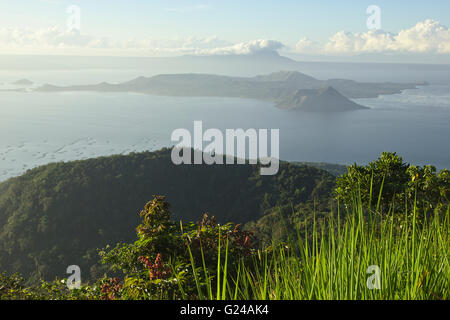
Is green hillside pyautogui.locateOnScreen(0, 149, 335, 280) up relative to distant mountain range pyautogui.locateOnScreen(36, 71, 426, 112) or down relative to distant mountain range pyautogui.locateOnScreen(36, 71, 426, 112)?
down

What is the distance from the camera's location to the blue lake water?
3381 inches

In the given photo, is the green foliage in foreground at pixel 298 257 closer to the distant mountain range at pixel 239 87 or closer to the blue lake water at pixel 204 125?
the blue lake water at pixel 204 125

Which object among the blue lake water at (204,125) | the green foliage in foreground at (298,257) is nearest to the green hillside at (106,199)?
the green foliage in foreground at (298,257)

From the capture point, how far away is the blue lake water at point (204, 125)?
8588cm

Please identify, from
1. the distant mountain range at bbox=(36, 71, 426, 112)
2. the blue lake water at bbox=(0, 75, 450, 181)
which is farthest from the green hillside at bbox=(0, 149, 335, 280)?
the distant mountain range at bbox=(36, 71, 426, 112)

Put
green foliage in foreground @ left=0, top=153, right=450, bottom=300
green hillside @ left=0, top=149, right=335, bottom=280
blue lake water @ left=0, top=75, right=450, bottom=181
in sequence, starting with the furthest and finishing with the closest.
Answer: blue lake water @ left=0, top=75, right=450, bottom=181 < green hillside @ left=0, top=149, right=335, bottom=280 < green foliage in foreground @ left=0, top=153, right=450, bottom=300

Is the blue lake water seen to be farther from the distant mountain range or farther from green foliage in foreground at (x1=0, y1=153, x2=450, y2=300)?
green foliage in foreground at (x1=0, y1=153, x2=450, y2=300)

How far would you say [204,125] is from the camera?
12406 centimetres

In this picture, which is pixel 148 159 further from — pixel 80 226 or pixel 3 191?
pixel 3 191

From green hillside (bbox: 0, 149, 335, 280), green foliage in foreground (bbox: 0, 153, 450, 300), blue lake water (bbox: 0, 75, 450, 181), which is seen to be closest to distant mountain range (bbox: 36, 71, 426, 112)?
blue lake water (bbox: 0, 75, 450, 181)

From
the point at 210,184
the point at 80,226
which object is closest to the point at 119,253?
the point at 80,226

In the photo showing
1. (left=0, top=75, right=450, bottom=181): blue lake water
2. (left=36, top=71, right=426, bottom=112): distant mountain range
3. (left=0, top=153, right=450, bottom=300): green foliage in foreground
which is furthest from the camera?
(left=36, top=71, right=426, bottom=112): distant mountain range

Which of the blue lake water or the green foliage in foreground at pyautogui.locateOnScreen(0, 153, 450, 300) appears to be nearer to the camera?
the green foliage in foreground at pyautogui.locateOnScreen(0, 153, 450, 300)

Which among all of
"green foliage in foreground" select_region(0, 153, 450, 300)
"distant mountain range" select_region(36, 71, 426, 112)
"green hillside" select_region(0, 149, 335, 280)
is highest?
"distant mountain range" select_region(36, 71, 426, 112)
